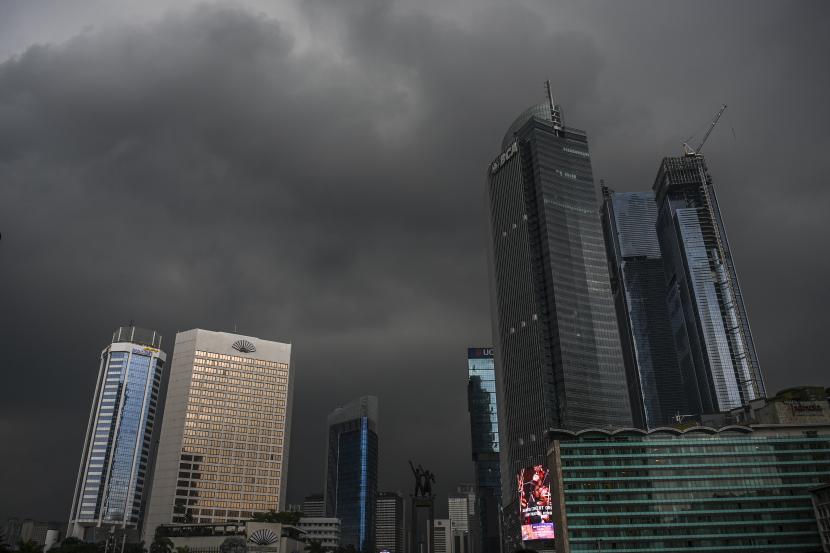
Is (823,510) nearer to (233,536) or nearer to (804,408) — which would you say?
(804,408)

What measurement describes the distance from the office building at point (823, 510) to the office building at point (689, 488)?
71.6 inches

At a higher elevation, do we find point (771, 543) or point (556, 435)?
point (556, 435)

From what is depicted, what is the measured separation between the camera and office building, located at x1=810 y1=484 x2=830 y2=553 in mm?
145875

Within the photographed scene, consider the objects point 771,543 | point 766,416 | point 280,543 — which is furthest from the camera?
point 280,543

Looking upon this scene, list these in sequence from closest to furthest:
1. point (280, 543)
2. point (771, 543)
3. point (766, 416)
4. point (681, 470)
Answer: point (771, 543) < point (681, 470) < point (766, 416) < point (280, 543)

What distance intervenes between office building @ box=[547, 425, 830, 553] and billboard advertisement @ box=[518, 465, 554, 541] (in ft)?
37.5

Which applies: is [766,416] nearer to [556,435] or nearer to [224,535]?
[556,435]

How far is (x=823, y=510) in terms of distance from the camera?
487 ft

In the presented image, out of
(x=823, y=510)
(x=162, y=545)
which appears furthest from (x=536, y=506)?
(x=162, y=545)

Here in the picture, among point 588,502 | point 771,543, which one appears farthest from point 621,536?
point 771,543

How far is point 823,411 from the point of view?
167 m

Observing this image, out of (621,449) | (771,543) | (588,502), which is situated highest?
(621,449)

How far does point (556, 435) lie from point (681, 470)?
31655 mm

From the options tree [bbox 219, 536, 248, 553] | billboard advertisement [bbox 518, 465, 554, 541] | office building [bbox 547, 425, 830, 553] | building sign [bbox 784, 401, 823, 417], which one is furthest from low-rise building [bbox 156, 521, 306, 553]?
building sign [bbox 784, 401, 823, 417]
